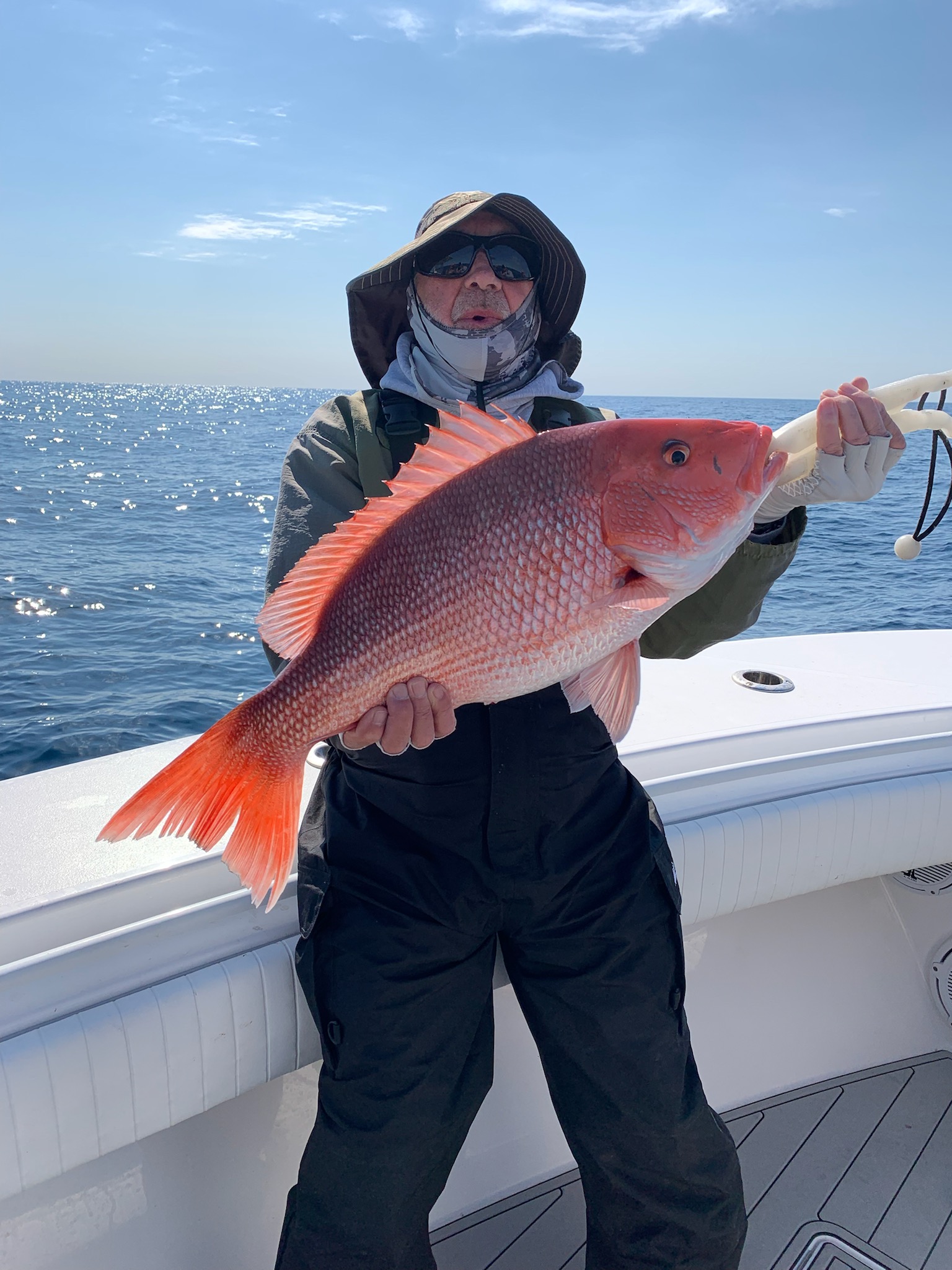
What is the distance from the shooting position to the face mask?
Answer: 2.40 m

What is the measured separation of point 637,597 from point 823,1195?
2100mm

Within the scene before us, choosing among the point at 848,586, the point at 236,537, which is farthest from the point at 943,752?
the point at 236,537

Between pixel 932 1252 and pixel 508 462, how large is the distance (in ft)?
7.97

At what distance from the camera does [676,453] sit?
1.71 meters

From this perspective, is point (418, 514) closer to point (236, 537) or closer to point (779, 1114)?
point (779, 1114)

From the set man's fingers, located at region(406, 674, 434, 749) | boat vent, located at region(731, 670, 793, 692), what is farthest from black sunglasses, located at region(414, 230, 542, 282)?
boat vent, located at region(731, 670, 793, 692)

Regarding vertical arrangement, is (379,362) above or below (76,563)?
above

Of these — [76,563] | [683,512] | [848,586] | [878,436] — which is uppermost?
[878,436]

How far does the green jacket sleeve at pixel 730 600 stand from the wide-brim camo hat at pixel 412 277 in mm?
999

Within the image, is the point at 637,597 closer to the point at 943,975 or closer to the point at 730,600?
the point at 730,600

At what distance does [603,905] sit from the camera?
2.06m

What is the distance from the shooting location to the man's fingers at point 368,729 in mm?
1806

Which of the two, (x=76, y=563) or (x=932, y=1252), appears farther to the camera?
(x=76, y=563)

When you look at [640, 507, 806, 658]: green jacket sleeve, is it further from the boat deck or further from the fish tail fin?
the boat deck
